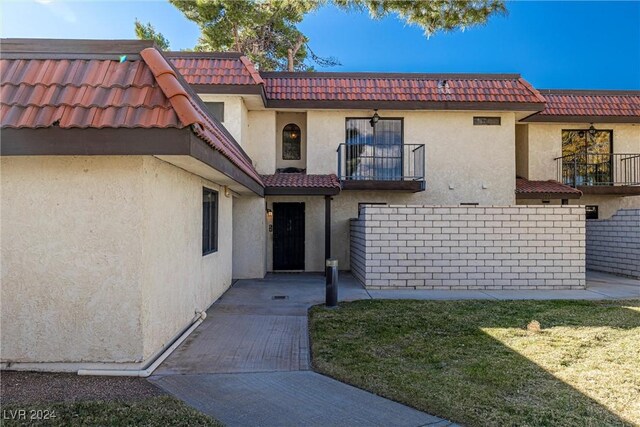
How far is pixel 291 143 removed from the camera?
48.8 ft

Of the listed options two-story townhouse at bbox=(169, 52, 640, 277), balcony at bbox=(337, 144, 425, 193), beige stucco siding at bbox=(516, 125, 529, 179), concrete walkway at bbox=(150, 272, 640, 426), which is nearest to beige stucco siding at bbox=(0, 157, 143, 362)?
concrete walkway at bbox=(150, 272, 640, 426)

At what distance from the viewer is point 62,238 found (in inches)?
173

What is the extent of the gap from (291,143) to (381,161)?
136 inches

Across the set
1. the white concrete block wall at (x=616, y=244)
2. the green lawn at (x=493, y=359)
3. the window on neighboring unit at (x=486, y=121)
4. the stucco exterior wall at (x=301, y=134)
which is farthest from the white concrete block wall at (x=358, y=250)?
the white concrete block wall at (x=616, y=244)

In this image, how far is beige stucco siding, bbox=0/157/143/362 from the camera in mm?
4391

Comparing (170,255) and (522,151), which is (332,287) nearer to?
(170,255)

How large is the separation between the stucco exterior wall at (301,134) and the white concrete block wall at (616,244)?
10138mm

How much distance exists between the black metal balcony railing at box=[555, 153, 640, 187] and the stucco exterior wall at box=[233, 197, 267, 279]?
39.4ft

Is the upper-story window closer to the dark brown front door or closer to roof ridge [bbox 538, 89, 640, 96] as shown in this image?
the dark brown front door

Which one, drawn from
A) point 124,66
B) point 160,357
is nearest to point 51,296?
point 160,357

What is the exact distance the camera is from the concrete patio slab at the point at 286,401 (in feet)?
11.2

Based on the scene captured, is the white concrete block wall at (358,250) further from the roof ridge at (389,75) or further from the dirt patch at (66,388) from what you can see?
the dirt patch at (66,388)

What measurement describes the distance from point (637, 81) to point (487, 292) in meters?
14.0

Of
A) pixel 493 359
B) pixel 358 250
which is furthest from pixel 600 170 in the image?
pixel 493 359
